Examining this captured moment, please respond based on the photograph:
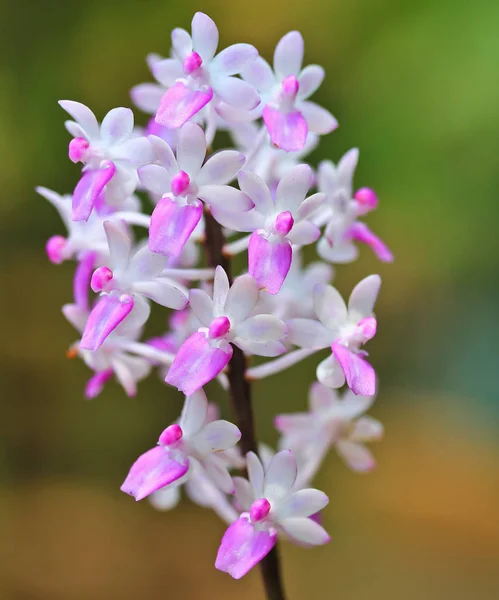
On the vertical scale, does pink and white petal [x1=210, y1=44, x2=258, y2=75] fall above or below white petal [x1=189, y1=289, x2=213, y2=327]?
above

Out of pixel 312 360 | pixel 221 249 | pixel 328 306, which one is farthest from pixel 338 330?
pixel 312 360

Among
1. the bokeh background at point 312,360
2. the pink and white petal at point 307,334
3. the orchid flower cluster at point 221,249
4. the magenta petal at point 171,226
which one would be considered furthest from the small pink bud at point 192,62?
the bokeh background at point 312,360

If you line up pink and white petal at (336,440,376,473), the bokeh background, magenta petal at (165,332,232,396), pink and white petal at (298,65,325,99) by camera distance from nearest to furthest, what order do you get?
magenta petal at (165,332,232,396), pink and white petal at (298,65,325,99), pink and white petal at (336,440,376,473), the bokeh background

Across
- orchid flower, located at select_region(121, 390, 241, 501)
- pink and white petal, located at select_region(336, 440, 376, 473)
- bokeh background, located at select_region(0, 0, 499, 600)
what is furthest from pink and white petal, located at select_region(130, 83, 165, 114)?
bokeh background, located at select_region(0, 0, 499, 600)

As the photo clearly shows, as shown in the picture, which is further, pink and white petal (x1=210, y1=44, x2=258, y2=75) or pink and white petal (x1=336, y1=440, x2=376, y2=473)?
pink and white petal (x1=336, y1=440, x2=376, y2=473)

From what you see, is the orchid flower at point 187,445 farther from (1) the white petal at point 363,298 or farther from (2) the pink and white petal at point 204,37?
(2) the pink and white petal at point 204,37

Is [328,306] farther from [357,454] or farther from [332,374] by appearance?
[357,454]

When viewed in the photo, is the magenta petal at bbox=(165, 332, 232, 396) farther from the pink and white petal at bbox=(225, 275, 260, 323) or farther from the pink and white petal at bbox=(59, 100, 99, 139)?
the pink and white petal at bbox=(59, 100, 99, 139)
